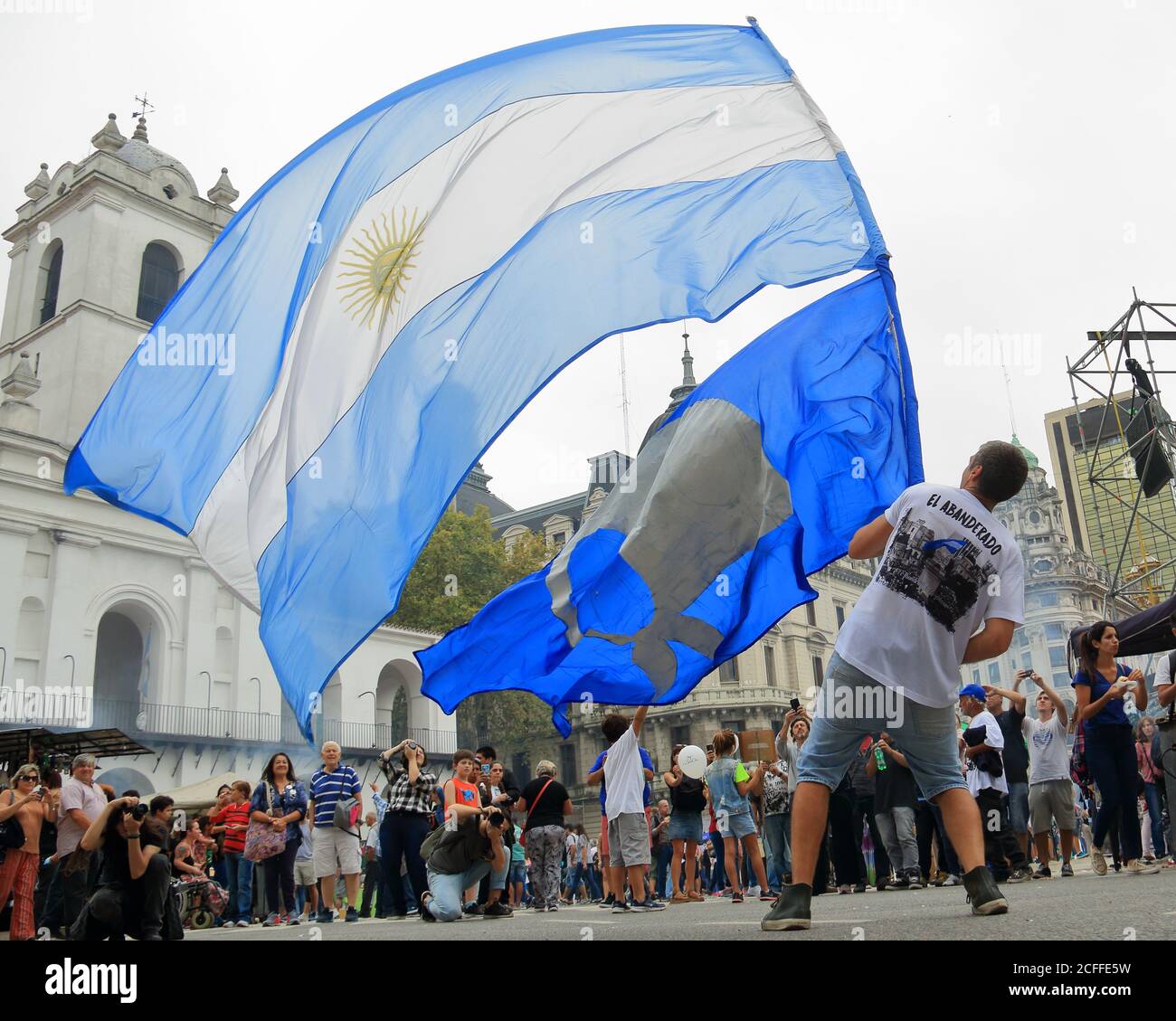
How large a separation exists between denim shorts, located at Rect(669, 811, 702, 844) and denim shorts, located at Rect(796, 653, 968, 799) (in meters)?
7.14

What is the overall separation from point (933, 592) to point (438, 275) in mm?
3611

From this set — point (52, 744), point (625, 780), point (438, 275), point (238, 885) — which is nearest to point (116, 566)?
point (52, 744)

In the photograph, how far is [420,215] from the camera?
A: 6.75 meters

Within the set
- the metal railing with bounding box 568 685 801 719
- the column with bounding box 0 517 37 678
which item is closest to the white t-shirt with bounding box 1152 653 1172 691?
the column with bounding box 0 517 37 678

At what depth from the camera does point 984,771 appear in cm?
1031

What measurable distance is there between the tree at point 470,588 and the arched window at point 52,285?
61.3ft

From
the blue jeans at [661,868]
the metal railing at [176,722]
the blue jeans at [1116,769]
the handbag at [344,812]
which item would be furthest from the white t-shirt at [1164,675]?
the metal railing at [176,722]

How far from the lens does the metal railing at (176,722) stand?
31922 mm

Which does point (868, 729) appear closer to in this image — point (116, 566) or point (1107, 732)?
point (1107, 732)

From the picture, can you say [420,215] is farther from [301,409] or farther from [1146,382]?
[1146,382]

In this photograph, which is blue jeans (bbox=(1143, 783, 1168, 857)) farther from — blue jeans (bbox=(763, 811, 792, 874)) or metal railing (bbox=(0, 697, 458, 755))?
metal railing (bbox=(0, 697, 458, 755))

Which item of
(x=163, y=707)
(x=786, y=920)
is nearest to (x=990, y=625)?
(x=786, y=920)

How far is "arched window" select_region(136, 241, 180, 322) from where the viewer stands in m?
42.0
